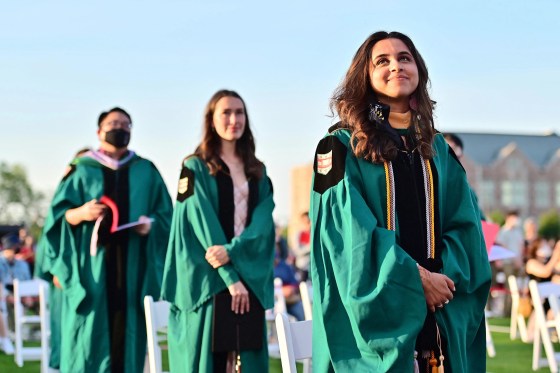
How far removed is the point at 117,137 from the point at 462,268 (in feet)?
12.8

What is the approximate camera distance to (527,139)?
103 m

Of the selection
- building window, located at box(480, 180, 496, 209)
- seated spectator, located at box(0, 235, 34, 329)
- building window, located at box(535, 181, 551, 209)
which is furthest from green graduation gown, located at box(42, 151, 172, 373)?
building window, located at box(535, 181, 551, 209)

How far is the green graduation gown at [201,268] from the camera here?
224 inches

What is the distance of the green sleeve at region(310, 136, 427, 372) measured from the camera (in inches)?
131

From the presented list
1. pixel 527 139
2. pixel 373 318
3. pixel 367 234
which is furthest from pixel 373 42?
pixel 527 139

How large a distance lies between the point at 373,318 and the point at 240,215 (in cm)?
263

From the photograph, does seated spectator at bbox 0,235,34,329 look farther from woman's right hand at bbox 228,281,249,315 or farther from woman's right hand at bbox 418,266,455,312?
woman's right hand at bbox 418,266,455,312

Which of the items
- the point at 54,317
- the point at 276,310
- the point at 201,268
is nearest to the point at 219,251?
the point at 201,268

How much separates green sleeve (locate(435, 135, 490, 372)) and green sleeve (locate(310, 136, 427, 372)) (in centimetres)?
22

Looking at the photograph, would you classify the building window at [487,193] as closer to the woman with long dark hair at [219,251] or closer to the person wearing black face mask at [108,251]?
the person wearing black face mask at [108,251]

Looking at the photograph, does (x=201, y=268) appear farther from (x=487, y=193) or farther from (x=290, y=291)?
(x=487, y=193)

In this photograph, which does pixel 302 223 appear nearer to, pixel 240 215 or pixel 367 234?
pixel 240 215

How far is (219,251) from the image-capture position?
5.64 meters

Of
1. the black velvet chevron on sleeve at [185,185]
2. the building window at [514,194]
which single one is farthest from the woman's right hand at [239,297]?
the building window at [514,194]
